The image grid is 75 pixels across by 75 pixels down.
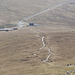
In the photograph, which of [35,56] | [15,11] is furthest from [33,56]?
[15,11]

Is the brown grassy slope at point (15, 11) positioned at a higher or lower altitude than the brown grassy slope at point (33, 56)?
higher

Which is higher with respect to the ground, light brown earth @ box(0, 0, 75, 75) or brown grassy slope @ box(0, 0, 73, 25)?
brown grassy slope @ box(0, 0, 73, 25)

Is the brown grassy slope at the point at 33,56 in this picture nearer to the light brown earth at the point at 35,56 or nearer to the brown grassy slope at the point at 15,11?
the light brown earth at the point at 35,56

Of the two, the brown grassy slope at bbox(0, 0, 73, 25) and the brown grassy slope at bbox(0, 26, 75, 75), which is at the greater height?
the brown grassy slope at bbox(0, 0, 73, 25)

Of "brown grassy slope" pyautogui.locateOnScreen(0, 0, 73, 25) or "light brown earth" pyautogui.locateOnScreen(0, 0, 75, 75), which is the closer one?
"light brown earth" pyautogui.locateOnScreen(0, 0, 75, 75)

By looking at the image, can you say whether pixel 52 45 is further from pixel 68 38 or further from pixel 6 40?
pixel 6 40

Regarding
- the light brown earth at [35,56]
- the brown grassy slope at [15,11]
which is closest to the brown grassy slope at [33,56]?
the light brown earth at [35,56]

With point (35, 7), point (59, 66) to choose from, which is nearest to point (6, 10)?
point (35, 7)

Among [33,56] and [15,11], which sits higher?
[15,11]

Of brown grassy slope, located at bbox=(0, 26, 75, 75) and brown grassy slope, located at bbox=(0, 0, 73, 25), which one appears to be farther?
brown grassy slope, located at bbox=(0, 0, 73, 25)

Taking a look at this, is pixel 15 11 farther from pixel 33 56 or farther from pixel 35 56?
pixel 33 56

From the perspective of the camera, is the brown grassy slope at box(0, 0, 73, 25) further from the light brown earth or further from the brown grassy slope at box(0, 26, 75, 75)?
the light brown earth

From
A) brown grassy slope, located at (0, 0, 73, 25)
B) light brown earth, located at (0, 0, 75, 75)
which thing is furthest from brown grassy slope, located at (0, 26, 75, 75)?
brown grassy slope, located at (0, 0, 73, 25)
